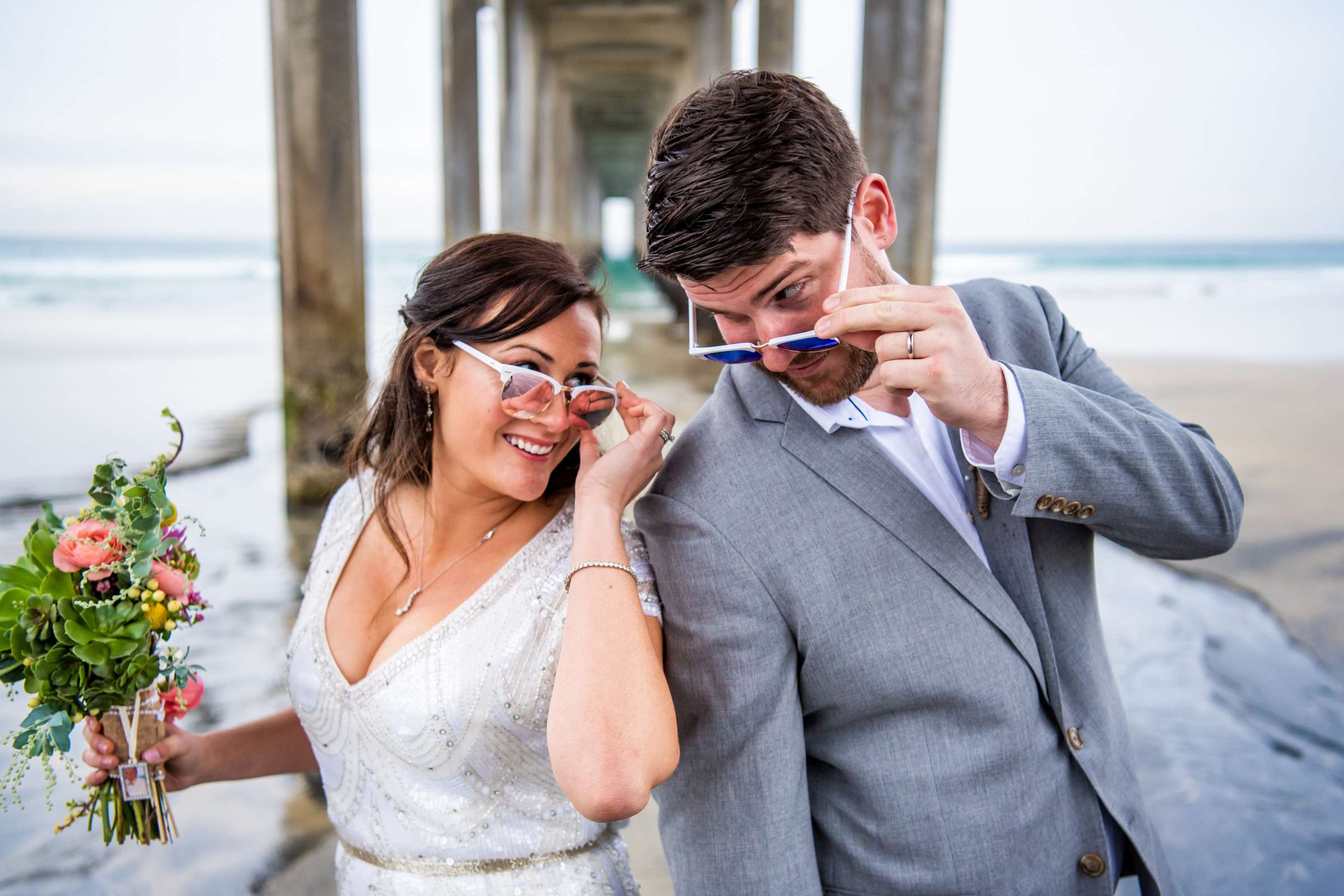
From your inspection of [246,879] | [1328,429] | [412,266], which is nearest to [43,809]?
[246,879]

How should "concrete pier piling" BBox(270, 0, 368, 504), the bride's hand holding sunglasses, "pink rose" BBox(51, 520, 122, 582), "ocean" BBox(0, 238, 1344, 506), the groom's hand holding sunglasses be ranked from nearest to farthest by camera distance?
the groom's hand holding sunglasses
"pink rose" BBox(51, 520, 122, 582)
the bride's hand holding sunglasses
"concrete pier piling" BBox(270, 0, 368, 504)
"ocean" BBox(0, 238, 1344, 506)

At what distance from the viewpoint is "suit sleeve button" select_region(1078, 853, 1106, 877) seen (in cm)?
161

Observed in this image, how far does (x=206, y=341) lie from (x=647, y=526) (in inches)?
659

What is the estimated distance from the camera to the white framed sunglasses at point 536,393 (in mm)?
1854

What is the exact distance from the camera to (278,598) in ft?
16.2

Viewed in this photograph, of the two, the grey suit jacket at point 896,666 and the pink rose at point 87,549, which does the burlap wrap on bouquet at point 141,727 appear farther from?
the grey suit jacket at point 896,666

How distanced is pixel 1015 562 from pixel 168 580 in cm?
147

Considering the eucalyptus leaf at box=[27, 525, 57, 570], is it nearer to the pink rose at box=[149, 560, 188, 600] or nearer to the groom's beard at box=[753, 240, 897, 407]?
the pink rose at box=[149, 560, 188, 600]

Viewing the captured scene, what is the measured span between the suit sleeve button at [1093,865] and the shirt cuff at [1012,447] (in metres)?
0.63

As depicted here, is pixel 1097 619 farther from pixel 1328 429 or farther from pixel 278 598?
pixel 1328 429

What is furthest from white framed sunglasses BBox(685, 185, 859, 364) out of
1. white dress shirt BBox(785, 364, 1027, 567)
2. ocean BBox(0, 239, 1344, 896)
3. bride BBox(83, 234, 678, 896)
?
ocean BBox(0, 239, 1344, 896)

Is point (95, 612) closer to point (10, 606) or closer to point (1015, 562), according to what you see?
point (10, 606)

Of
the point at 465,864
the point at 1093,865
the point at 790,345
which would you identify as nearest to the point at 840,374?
the point at 790,345

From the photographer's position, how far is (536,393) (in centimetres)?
185
